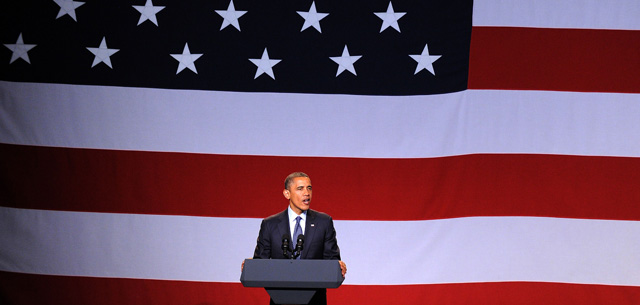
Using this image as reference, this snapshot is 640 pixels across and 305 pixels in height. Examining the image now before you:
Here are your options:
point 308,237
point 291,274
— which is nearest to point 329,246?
point 308,237

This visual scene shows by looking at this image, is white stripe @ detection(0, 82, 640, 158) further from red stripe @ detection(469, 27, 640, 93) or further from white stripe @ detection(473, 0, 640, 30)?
white stripe @ detection(473, 0, 640, 30)

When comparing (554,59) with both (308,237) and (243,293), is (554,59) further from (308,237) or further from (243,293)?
(243,293)

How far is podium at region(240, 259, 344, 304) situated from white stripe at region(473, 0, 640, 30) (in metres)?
2.42

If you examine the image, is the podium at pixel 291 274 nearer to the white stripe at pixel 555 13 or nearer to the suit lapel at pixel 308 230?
the suit lapel at pixel 308 230

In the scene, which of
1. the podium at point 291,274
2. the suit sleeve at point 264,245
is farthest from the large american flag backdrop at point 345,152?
the podium at point 291,274

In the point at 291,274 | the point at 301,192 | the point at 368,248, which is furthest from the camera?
the point at 368,248

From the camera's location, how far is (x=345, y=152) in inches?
156

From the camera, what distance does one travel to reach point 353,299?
155 inches

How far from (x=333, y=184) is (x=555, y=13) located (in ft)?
5.60

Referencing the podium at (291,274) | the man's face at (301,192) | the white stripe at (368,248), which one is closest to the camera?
the podium at (291,274)

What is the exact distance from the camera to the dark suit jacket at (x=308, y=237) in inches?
98.7

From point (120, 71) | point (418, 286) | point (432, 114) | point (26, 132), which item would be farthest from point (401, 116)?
point (26, 132)

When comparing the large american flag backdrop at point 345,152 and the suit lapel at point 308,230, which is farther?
the large american flag backdrop at point 345,152

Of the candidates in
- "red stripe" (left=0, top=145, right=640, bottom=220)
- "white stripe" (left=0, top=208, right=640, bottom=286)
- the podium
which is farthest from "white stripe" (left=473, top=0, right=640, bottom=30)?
the podium
